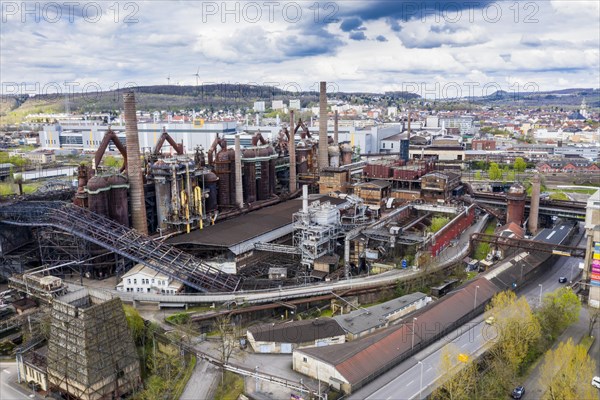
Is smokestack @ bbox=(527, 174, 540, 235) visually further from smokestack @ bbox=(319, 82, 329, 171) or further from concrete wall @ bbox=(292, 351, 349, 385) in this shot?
concrete wall @ bbox=(292, 351, 349, 385)

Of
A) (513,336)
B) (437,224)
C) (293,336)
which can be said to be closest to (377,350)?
(293,336)

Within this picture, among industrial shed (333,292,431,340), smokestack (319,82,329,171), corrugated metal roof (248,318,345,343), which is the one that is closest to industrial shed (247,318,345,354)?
corrugated metal roof (248,318,345,343)

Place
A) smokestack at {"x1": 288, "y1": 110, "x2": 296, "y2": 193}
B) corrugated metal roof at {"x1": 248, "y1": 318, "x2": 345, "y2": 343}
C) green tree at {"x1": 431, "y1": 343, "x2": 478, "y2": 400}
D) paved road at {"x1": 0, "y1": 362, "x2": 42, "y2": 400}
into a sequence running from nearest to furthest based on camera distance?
green tree at {"x1": 431, "y1": 343, "x2": 478, "y2": 400}
paved road at {"x1": 0, "y1": 362, "x2": 42, "y2": 400}
corrugated metal roof at {"x1": 248, "y1": 318, "x2": 345, "y2": 343}
smokestack at {"x1": 288, "y1": 110, "x2": 296, "y2": 193}

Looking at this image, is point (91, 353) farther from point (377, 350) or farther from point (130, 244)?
point (377, 350)

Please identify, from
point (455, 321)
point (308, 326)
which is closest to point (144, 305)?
point (308, 326)

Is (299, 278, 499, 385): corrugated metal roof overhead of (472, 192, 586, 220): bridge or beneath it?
beneath

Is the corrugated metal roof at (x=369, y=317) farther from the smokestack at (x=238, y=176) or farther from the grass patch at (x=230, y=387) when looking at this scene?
the smokestack at (x=238, y=176)

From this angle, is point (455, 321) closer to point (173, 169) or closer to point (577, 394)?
point (577, 394)

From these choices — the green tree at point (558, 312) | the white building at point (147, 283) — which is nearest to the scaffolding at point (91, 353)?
the white building at point (147, 283)
